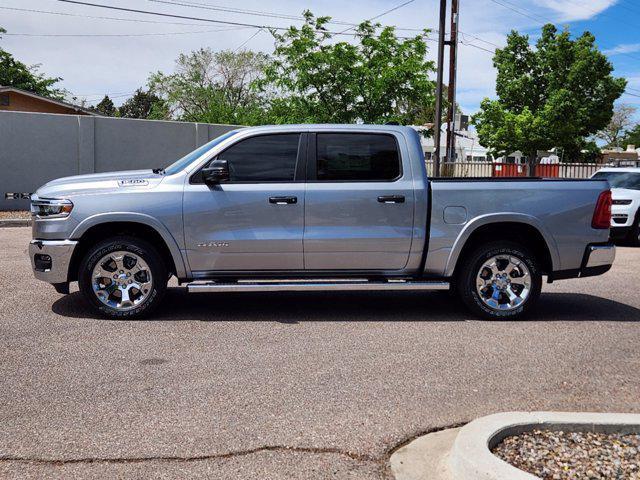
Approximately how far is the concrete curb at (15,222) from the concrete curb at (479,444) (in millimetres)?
15558

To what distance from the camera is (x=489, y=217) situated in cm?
704

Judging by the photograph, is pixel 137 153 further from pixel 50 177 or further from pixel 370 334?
pixel 370 334

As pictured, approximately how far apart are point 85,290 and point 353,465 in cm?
408

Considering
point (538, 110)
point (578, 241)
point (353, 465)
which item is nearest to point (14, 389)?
point (353, 465)

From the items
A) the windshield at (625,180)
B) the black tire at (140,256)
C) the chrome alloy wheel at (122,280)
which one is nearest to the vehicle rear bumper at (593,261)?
the black tire at (140,256)

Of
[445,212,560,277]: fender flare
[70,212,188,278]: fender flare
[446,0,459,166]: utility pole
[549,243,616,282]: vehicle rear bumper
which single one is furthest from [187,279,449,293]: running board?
[446,0,459,166]: utility pole

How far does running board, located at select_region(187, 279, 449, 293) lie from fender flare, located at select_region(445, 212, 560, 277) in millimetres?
308

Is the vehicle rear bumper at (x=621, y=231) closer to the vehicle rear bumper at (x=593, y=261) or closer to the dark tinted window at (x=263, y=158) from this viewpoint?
the vehicle rear bumper at (x=593, y=261)

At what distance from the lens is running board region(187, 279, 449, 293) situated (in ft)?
22.5

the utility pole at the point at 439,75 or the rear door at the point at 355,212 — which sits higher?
the utility pole at the point at 439,75

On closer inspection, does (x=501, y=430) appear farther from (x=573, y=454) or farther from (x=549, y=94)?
(x=549, y=94)

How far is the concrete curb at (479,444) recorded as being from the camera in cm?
337

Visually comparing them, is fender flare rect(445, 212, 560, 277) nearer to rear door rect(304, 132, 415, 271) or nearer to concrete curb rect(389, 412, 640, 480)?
rear door rect(304, 132, 415, 271)

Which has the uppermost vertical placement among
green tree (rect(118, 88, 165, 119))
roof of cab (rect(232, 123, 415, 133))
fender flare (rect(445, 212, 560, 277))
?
green tree (rect(118, 88, 165, 119))
